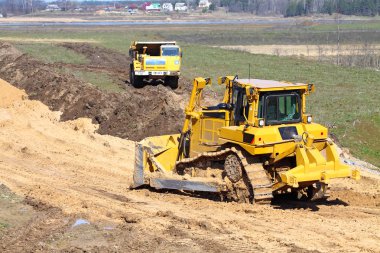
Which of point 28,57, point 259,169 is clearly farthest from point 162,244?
point 28,57

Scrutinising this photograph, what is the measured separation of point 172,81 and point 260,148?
20348mm

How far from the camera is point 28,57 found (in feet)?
137

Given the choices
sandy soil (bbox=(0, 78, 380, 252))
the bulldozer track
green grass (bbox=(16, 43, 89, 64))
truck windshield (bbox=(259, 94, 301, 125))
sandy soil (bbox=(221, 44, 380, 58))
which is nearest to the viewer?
sandy soil (bbox=(0, 78, 380, 252))

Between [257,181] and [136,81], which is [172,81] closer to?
[136,81]

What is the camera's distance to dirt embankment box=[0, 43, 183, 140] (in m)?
23.7

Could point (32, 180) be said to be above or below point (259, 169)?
below

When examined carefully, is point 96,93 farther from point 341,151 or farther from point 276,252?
point 276,252

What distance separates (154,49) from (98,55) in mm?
14589

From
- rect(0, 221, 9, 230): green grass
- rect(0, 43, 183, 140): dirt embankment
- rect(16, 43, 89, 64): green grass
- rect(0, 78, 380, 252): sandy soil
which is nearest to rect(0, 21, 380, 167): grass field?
rect(16, 43, 89, 64): green grass

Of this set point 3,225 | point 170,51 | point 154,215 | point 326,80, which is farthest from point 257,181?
point 326,80

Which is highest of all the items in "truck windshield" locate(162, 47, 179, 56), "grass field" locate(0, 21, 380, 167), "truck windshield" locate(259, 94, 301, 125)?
"truck windshield" locate(259, 94, 301, 125)

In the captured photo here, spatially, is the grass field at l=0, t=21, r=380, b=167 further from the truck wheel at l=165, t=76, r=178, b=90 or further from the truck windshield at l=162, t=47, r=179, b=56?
the truck windshield at l=162, t=47, r=179, b=56

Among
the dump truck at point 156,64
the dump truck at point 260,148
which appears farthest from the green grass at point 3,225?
the dump truck at point 156,64

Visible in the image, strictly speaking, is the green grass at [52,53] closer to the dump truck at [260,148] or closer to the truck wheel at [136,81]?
the truck wheel at [136,81]
